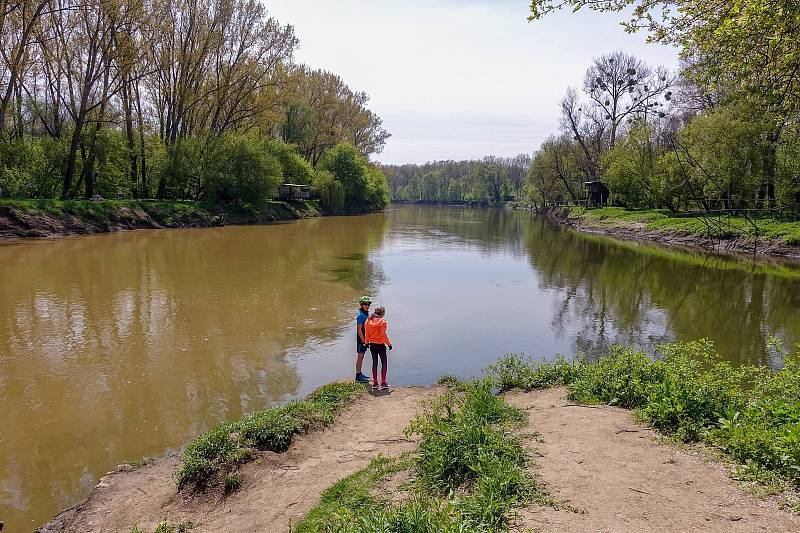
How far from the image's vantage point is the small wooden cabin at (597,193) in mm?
60688

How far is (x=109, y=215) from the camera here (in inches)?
1398

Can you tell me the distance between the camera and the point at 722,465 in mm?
4918

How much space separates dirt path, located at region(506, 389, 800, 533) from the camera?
13.1ft

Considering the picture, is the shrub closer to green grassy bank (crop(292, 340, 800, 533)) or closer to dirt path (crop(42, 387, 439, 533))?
green grassy bank (crop(292, 340, 800, 533))

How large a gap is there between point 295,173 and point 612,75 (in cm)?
3780

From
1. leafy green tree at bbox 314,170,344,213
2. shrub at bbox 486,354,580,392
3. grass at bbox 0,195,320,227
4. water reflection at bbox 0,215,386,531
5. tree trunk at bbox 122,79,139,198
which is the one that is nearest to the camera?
water reflection at bbox 0,215,386,531

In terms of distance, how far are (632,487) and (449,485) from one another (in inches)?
65.6

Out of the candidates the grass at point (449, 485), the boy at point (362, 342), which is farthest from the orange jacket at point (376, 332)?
the grass at point (449, 485)

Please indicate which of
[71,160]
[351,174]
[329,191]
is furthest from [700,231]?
[351,174]

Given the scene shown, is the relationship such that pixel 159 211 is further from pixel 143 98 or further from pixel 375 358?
pixel 375 358

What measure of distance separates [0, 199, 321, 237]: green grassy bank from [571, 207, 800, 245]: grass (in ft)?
113

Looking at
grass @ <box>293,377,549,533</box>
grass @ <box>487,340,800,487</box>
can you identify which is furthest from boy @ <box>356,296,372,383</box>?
grass @ <box>293,377,549,533</box>

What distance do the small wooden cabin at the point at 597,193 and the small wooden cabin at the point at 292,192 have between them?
112 ft

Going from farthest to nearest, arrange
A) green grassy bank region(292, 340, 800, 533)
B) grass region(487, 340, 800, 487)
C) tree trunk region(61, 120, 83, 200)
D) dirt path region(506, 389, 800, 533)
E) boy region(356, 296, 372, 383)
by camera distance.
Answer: tree trunk region(61, 120, 83, 200) < boy region(356, 296, 372, 383) < grass region(487, 340, 800, 487) < green grassy bank region(292, 340, 800, 533) < dirt path region(506, 389, 800, 533)
